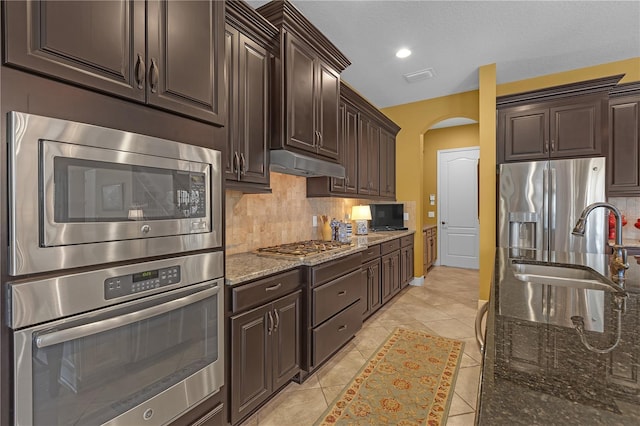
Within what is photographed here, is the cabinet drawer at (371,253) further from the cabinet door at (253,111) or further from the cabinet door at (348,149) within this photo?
the cabinet door at (253,111)

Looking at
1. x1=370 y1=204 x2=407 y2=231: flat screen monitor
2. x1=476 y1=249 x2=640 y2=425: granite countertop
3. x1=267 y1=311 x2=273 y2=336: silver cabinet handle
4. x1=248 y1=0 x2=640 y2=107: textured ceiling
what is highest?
x1=248 y1=0 x2=640 y2=107: textured ceiling

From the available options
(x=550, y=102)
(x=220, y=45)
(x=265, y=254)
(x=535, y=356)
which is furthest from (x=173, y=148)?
(x=550, y=102)

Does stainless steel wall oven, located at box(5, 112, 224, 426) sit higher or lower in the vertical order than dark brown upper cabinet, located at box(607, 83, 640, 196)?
lower

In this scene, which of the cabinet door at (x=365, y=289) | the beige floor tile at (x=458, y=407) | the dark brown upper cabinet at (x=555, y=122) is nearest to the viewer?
the beige floor tile at (x=458, y=407)

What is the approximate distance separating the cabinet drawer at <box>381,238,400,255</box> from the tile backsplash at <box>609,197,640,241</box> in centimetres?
275

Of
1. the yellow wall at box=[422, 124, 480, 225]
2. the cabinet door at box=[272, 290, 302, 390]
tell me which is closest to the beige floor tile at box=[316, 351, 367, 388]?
the cabinet door at box=[272, 290, 302, 390]

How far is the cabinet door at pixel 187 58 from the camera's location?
1.23 metres

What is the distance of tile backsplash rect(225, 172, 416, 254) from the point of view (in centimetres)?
238

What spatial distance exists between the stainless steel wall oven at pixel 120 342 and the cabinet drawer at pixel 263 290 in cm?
15

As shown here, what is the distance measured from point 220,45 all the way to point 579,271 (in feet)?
7.97

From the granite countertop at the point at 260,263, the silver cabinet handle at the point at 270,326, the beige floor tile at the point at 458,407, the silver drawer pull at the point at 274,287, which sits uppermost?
A: the granite countertop at the point at 260,263

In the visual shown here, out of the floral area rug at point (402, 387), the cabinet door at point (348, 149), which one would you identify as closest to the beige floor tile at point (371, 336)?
the floral area rug at point (402, 387)

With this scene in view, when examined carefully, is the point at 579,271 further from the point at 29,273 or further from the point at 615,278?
the point at 29,273

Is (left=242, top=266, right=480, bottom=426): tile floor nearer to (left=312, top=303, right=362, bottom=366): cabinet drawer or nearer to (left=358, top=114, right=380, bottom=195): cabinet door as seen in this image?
(left=312, top=303, right=362, bottom=366): cabinet drawer
